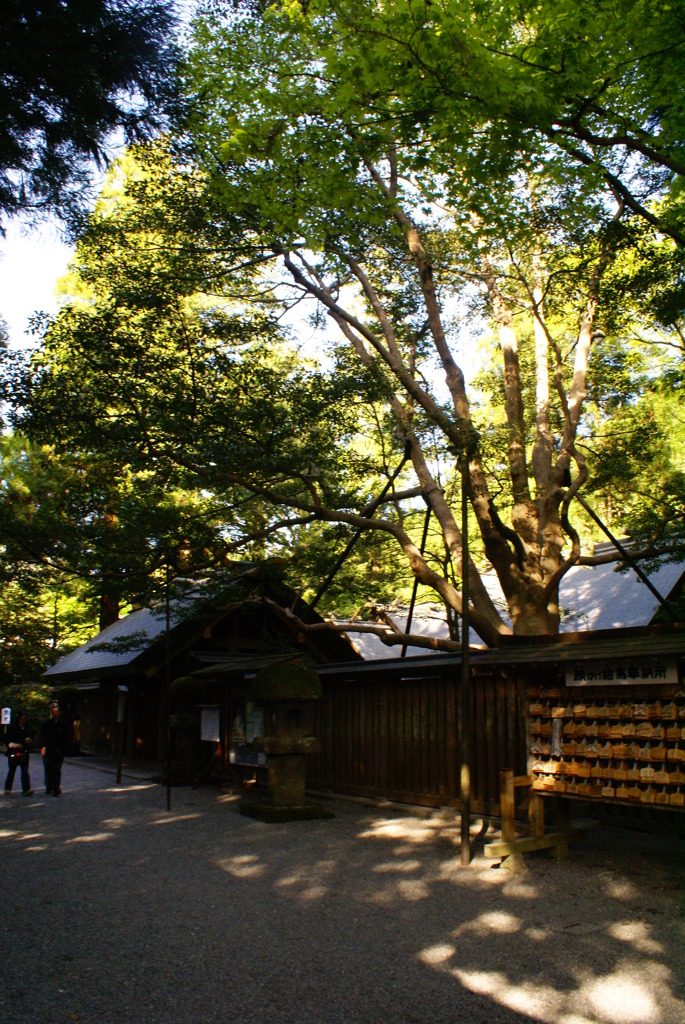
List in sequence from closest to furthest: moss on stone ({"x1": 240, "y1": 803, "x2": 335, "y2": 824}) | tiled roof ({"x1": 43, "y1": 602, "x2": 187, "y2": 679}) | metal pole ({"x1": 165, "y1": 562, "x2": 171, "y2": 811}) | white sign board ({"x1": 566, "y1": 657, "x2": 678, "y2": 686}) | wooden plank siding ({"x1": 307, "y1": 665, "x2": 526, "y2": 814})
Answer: white sign board ({"x1": 566, "y1": 657, "x2": 678, "y2": 686}), wooden plank siding ({"x1": 307, "y1": 665, "x2": 526, "y2": 814}), moss on stone ({"x1": 240, "y1": 803, "x2": 335, "y2": 824}), metal pole ({"x1": 165, "y1": 562, "x2": 171, "y2": 811}), tiled roof ({"x1": 43, "y1": 602, "x2": 187, "y2": 679})

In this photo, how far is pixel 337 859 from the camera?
355 inches

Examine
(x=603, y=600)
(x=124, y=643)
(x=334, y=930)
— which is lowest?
(x=334, y=930)

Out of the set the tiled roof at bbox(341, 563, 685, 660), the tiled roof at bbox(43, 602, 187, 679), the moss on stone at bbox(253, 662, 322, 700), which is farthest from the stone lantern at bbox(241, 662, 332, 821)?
the tiled roof at bbox(341, 563, 685, 660)

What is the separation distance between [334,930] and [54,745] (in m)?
9.98

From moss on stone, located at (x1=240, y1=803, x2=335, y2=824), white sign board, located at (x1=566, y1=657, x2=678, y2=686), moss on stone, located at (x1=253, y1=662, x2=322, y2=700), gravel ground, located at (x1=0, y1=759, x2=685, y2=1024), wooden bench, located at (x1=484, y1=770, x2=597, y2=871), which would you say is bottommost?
moss on stone, located at (x1=240, y1=803, x2=335, y2=824)

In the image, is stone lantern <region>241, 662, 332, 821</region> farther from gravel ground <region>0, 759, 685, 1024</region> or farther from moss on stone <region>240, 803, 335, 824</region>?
gravel ground <region>0, 759, 685, 1024</region>

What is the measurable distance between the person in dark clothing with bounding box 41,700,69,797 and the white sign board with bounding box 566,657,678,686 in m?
10.4

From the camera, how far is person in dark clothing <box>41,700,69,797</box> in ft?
47.6

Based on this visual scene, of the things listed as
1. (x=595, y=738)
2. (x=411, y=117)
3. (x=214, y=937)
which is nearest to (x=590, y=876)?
(x=595, y=738)

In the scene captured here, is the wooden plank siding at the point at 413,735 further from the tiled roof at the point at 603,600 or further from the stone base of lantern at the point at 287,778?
the tiled roof at the point at 603,600

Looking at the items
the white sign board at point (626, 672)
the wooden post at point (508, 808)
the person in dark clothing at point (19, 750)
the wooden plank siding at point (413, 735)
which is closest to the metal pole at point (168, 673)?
the person in dark clothing at point (19, 750)

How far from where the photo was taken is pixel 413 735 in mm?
12477

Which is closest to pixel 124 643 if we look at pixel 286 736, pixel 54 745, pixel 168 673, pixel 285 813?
pixel 54 745

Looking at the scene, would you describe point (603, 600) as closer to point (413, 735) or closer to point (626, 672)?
point (413, 735)
